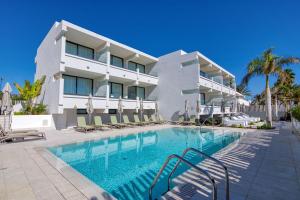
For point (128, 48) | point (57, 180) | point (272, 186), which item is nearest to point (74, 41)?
point (128, 48)

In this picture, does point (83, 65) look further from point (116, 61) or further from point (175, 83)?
point (175, 83)

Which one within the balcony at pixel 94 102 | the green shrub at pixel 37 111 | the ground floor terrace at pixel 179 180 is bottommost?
the ground floor terrace at pixel 179 180

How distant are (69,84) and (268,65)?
22.0 metres

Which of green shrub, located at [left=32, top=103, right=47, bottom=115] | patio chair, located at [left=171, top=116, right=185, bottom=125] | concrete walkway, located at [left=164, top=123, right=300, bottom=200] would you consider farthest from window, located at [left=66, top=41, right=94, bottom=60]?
concrete walkway, located at [left=164, top=123, right=300, bottom=200]

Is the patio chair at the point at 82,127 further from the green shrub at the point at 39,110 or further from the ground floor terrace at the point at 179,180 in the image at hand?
the ground floor terrace at the point at 179,180

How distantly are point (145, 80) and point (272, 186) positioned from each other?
20.4 m

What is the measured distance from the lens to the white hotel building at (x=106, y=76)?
15719mm

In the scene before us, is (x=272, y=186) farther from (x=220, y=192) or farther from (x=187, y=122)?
(x=187, y=122)

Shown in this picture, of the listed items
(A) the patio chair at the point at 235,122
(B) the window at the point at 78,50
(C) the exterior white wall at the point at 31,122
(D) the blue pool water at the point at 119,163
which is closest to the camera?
(D) the blue pool water at the point at 119,163

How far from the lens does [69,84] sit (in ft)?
56.9

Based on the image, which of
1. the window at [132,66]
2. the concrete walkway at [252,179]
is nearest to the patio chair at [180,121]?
the window at [132,66]

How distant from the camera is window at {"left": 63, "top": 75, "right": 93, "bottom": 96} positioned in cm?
1714

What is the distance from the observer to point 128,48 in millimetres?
20844

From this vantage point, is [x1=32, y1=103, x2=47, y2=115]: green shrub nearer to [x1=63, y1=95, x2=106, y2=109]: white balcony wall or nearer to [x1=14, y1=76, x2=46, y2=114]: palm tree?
[x1=14, y1=76, x2=46, y2=114]: palm tree
